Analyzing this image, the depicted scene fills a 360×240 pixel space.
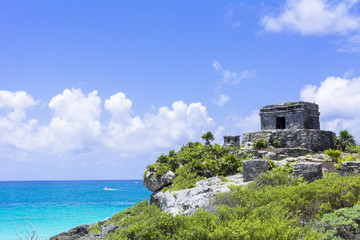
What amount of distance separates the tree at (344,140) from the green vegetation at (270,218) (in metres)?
14.1

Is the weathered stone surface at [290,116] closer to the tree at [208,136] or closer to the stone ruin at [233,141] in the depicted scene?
the stone ruin at [233,141]

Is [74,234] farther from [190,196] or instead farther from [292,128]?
[292,128]

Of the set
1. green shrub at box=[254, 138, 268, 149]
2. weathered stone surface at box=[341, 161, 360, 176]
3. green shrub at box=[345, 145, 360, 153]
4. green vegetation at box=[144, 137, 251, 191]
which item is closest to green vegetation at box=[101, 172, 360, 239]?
weathered stone surface at box=[341, 161, 360, 176]

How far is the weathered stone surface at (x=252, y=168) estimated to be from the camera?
14438mm

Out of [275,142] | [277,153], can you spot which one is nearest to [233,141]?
[275,142]

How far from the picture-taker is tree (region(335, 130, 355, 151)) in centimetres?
2230

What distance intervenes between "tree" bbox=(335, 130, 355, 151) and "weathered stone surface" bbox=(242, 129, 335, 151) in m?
0.49

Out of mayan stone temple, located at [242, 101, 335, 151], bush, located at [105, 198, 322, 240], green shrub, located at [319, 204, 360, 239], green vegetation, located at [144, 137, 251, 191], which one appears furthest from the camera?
mayan stone temple, located at [242, 101, 335, 151]

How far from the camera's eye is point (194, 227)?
6.41 metres

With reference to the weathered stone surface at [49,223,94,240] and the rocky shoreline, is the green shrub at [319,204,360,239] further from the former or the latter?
the weathered stone surface at [49,223,94,240]

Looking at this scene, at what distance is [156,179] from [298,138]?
10394mm

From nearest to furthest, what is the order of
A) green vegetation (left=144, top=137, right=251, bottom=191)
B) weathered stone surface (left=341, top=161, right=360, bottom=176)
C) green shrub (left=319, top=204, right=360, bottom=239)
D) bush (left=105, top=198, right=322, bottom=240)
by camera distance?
bush (left=105, top=198, right=322, bottom=240) → green shrub (left=319, top=204, right=360, bottom=239) → weathered stone surface (left=341, top=161, right=360, bottom=176) → green vegetation (left=144, top=137, right=251, bottom=191)

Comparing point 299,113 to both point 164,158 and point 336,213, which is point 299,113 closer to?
point 164,158

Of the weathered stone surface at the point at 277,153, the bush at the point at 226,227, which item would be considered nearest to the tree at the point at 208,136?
the weathered stone surface at the point at 277,153
